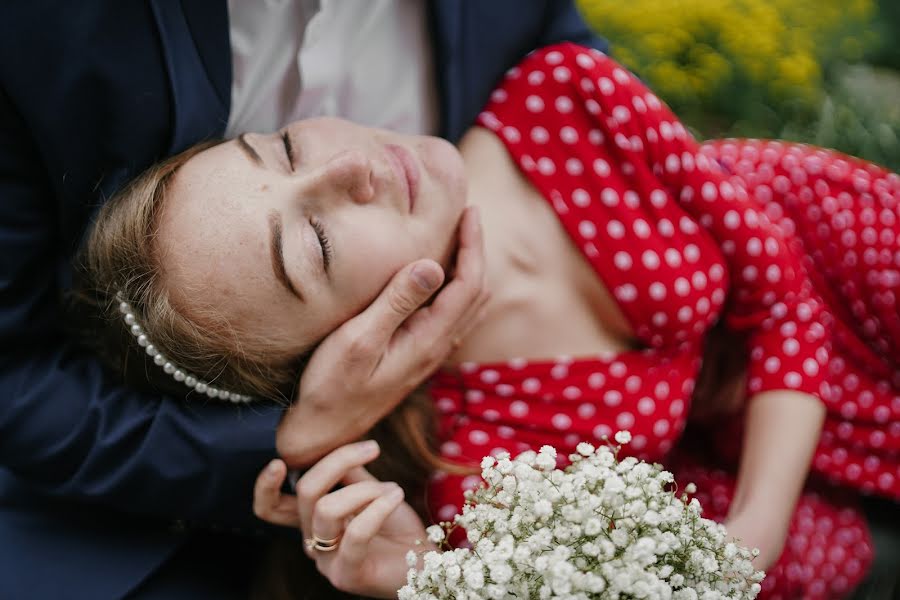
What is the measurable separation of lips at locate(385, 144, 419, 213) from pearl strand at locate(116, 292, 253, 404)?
23.6 inches

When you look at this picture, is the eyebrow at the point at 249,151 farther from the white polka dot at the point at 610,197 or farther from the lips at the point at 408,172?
the white polka dot at the point at 610,197

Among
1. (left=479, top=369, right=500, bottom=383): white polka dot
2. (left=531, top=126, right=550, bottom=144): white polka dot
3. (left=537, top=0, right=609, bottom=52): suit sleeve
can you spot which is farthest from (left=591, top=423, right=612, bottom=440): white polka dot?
(left=537, top=0, right=609, bottom=52): suit sleeve

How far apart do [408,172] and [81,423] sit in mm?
938

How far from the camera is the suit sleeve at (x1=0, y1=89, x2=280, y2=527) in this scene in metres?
1.93

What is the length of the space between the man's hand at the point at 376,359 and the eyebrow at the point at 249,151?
1.22 feet

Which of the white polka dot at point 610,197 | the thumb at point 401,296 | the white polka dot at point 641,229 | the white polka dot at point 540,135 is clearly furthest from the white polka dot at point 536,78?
the thumb at point 401,296

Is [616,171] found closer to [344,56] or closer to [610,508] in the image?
[344,56]

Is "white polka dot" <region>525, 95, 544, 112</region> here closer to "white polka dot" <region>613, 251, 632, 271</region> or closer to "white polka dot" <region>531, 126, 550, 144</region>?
"white polka dot" <region>531, 126, 550, 144</region>

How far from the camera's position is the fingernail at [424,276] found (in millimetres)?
1755

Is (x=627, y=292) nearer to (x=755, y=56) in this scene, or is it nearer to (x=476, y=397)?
(x=476, y=397)

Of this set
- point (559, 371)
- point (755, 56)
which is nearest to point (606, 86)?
point (559, 371)

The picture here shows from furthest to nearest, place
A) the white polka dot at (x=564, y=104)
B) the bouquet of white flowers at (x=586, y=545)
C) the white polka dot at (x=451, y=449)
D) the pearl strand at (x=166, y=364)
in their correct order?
the white polka dot at (x=564, y=104), the white polka dot at (x=451, y=449), the pearl strand at (x=166, y=364), the bouquet of white flowers at (x=586, y=545)

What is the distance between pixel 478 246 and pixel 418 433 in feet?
1.53

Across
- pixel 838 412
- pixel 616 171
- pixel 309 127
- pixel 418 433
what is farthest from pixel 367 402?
pixel 838 412
